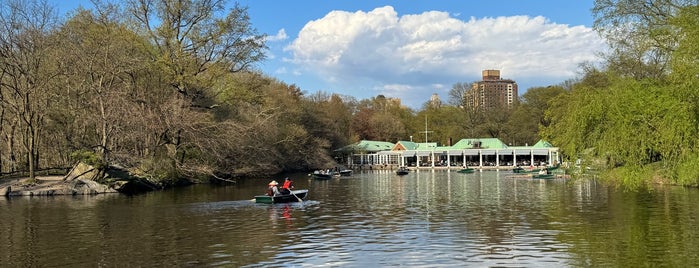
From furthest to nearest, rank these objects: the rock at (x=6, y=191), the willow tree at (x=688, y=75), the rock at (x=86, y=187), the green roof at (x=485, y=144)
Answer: the green roof at (x=485, y=144) < the rock at (x=86, y=187) < the rock at (x=6, y=191) < the willow tree at (x=688, y=75)

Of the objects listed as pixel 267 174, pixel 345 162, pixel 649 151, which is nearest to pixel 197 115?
pixel 267 174

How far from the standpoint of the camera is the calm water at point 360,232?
1393cm

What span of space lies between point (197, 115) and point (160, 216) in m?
19.9

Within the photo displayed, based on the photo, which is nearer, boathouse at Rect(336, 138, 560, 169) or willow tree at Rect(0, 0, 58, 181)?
willow tree at Rect(0, 0, 58, 181)

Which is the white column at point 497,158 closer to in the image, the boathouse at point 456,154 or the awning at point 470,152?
the boathouse at point 456,154

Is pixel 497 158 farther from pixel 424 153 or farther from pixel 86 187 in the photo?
pixel 86 187

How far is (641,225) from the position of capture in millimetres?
18984

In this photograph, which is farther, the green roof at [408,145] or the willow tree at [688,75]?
the green roof at [408,145]

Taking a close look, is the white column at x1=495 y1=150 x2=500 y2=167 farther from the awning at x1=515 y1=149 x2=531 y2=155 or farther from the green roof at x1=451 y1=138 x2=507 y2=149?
the awning at x1=515 y1=149 x2=531 y2=155

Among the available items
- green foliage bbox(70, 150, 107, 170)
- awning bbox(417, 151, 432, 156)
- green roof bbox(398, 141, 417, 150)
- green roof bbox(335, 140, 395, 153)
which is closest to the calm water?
green foliage bbox(70, 150, 107, 170)

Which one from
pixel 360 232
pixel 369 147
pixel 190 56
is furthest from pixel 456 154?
pixel 360 232

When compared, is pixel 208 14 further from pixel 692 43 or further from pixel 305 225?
pixel 692 43

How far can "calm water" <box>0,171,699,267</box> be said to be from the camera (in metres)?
13.9

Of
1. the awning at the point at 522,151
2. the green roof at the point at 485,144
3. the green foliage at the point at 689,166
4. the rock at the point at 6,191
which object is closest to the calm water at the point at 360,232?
the green foliage at the point at 689,166
